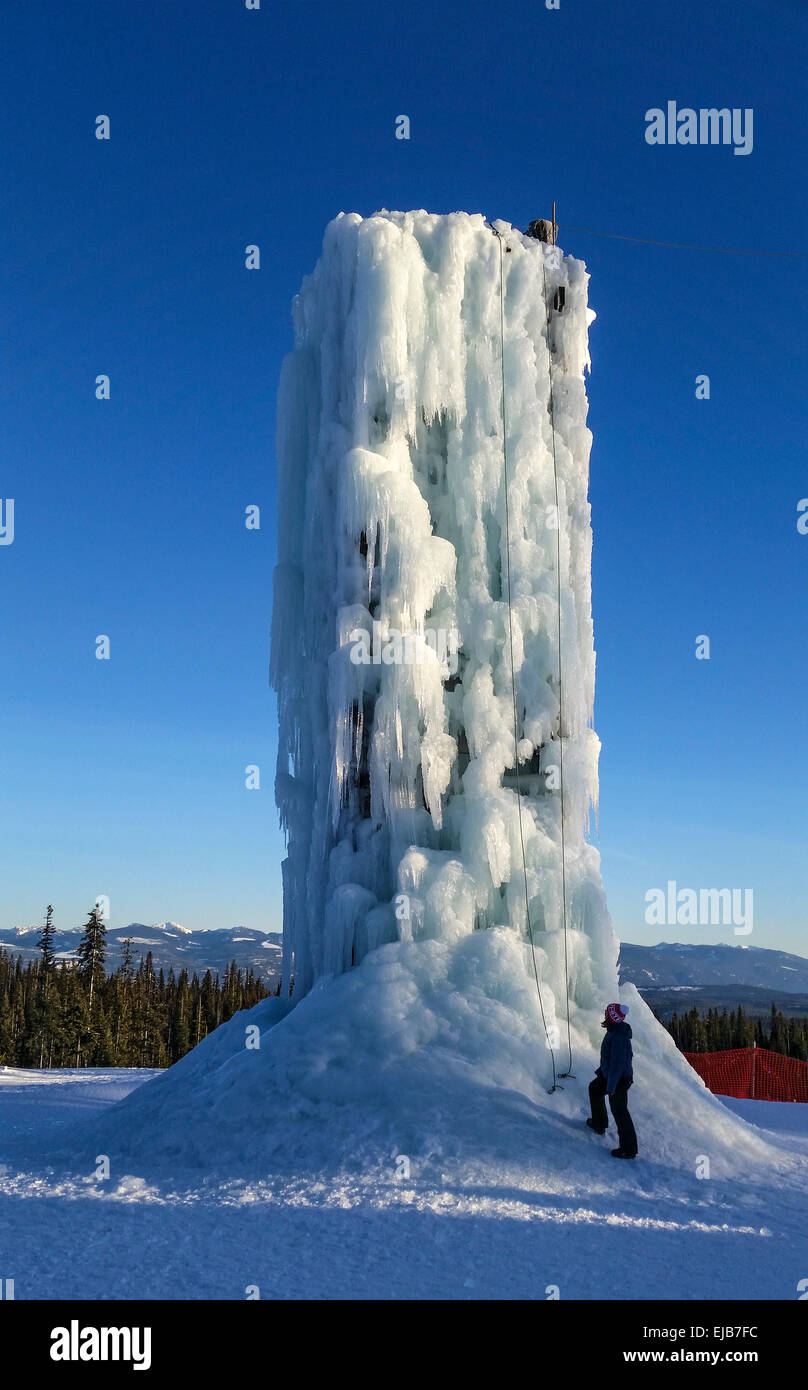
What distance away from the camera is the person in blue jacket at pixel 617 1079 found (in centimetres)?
A: 808

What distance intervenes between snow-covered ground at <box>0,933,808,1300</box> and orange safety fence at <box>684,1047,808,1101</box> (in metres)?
10.0

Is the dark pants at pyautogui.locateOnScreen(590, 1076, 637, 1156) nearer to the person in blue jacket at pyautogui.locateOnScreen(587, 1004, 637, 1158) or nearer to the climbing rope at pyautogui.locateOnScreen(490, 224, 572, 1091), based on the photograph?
the person in blue jacket at pyautogui.locateOnScreen(587, 1004, 637, 1158)

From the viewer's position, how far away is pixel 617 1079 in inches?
318

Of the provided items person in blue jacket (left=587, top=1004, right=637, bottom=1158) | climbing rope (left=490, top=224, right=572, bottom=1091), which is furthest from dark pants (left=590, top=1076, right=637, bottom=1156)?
climbing rope (left=490, top=224, right=572, bottom=1091)

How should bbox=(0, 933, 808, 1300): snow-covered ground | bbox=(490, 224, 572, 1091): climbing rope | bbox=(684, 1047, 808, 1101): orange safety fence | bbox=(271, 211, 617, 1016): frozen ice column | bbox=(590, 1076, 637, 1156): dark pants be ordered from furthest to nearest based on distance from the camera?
1. bbox=(684, 1047, 808, 1101): orange safety fence
2. bbox=(271, 211, 617, 1016): frozen ice column
3. bbox=(490, 224, 572, 1091): climbing rope
4. bbox=(590, 1076, 637, 1156): dark pants
5. bbox=(0, 933, 808, 1300): snow-covered ground

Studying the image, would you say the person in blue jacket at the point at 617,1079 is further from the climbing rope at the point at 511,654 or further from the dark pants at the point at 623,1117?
the climbing rope at the point at 511,654

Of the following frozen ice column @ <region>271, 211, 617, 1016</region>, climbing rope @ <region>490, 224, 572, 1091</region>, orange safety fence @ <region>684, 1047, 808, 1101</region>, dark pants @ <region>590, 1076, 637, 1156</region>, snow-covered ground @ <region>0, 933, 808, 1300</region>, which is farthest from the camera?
orange safety fence @ <region>684, 1047, 808, 1101</region>

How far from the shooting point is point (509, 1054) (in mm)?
9273

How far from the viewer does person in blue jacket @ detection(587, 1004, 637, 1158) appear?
808 cm

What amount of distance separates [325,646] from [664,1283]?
823 cm

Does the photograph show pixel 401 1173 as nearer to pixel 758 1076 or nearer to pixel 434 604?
pixel 434 604

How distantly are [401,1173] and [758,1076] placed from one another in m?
15.2
